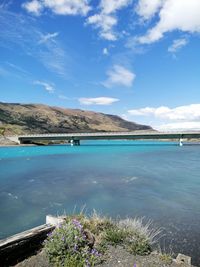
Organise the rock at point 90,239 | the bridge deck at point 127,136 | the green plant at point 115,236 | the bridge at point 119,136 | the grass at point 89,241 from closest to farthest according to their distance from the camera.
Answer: the grass at point 89,241, the rock at point 90,239, the green plant at point 115,236, the bridge deck at point 127,136, the bridge at point 119,136

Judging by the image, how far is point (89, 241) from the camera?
801cm

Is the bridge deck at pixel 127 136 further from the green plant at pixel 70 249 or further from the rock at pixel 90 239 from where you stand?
the green plant at pixel 70 249

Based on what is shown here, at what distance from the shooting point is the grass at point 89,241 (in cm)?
705

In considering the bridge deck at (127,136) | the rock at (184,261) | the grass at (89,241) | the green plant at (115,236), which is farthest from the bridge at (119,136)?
the rock at (184,261)

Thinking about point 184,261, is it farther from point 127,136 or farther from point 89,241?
point 127,136

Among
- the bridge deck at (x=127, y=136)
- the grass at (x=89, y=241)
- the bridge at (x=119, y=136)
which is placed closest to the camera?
the grass at (x=89, y=241)

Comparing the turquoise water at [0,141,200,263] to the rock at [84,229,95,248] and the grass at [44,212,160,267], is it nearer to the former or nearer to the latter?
the grass at [44,212,160,267]

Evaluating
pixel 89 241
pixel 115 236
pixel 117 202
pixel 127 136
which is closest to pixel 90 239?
pixel 89 241

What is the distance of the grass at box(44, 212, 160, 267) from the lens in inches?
277

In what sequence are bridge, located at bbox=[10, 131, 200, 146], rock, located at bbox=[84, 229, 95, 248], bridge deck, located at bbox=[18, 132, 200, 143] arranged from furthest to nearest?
bridge, located at bbox=[10, 131, 200, 146], bridge deck, located at bbox=[18, 132, 200, 143], rock, located at bbox=[84, 229, 95, 248]

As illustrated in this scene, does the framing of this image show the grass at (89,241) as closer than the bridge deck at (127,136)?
Yes

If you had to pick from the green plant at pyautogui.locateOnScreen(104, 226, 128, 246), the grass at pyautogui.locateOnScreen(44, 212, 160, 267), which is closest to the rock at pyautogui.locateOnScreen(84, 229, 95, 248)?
the grass at pyautogui.locateOnScreen(44, 212, 160, 267)

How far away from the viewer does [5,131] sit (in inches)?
5920

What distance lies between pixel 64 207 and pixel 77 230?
34.7 feet
